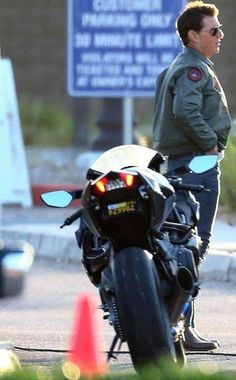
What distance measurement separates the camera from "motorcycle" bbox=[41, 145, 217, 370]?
6.03 m

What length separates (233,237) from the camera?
12.2m

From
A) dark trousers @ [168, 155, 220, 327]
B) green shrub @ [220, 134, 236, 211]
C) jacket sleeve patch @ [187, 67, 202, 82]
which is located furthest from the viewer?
green shrub @ [220, 134, 236, 211]

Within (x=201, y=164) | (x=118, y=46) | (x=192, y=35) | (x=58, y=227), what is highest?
(x=192, y=35)

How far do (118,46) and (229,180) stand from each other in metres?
1.83

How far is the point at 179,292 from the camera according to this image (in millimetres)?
6340

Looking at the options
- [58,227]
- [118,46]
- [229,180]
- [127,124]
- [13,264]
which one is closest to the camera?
[13,264]

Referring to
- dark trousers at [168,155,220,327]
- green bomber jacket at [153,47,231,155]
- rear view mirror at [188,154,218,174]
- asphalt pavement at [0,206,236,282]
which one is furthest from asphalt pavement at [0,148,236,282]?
rear view mirror at [188,154,218,174]

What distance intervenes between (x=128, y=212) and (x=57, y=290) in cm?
426

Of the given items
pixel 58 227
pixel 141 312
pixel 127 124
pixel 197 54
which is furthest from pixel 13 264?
pixel 127 124

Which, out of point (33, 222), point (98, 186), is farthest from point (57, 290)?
point (98, 186)

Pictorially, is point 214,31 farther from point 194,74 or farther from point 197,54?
point 194,74

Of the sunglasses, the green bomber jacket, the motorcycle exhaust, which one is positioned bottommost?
the motorcycle exhaust

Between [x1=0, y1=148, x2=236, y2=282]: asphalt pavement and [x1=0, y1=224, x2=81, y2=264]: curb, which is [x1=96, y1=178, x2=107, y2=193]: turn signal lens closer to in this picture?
[x1=0, y1=148, x2=236, y2=282]: asphalt pavement

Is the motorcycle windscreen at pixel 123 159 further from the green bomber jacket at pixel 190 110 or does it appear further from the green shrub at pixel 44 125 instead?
the green shrub at pixel 44 125
